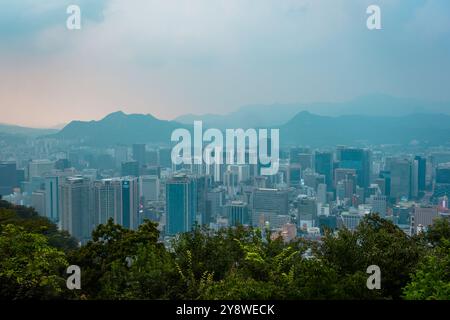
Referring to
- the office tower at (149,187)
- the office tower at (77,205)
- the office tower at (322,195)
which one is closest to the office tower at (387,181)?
the office tower at (322,195)

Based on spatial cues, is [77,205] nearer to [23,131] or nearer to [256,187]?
[23,131]

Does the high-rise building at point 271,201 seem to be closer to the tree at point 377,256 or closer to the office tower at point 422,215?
the office tower at point 422,215

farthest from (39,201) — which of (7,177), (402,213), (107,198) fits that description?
(402,213)

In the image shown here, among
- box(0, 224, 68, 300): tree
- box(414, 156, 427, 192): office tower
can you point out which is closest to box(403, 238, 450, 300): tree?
box(0, 224, 68, 300): tree

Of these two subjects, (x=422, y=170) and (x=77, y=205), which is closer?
(x=422, y=170)

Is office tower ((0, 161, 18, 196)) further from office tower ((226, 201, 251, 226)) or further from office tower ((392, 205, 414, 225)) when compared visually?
office tower ((392, 205, 414, 225))

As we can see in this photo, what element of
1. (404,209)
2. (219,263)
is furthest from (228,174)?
(219,263)

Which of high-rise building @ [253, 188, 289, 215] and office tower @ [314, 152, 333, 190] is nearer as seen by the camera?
high-rise building @ [253, 188, 289, 215]
